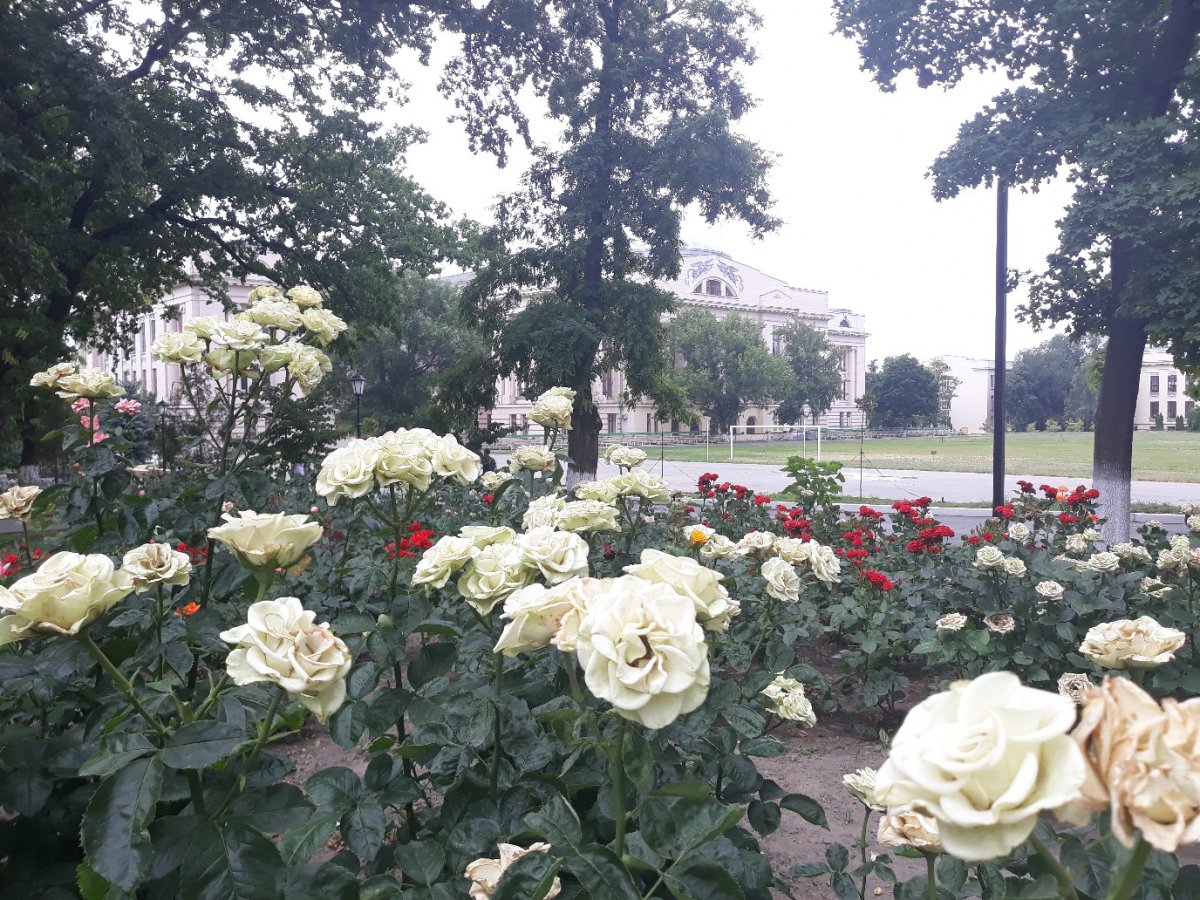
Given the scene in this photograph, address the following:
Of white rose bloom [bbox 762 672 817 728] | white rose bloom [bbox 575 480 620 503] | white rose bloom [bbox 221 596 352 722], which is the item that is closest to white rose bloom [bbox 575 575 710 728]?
white rose bloom [bbox 221 596 352 722]

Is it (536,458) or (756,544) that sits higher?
(536,458)

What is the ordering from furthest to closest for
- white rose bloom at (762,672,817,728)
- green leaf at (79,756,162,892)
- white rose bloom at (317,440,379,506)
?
white rose bloom at (762,672,817,728) → white rose bloom at (317,440,379,506) → green leaf at (79,756,162,892)

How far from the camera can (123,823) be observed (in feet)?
3.17

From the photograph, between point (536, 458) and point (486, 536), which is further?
point (536, 458)

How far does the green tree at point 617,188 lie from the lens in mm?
13695

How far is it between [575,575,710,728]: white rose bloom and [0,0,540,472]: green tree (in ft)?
39.1

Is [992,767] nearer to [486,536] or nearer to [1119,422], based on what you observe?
[486,536]

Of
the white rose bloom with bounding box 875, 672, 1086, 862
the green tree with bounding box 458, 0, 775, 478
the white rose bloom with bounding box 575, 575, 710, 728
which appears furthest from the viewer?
the green tree with bounding box 458, 0, 775, 478

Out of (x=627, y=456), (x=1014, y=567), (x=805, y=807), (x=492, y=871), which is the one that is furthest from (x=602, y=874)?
(x=1014, y=567)

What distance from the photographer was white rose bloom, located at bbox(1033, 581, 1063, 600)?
3.07 meters

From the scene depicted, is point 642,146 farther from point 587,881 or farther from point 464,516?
point 587,881

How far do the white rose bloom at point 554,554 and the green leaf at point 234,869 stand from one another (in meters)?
0.52

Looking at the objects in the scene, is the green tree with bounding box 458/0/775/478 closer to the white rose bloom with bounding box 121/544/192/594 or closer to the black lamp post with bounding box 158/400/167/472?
the black lamp post with bounding box 158/400/167/472

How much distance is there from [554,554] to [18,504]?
2.05 m
